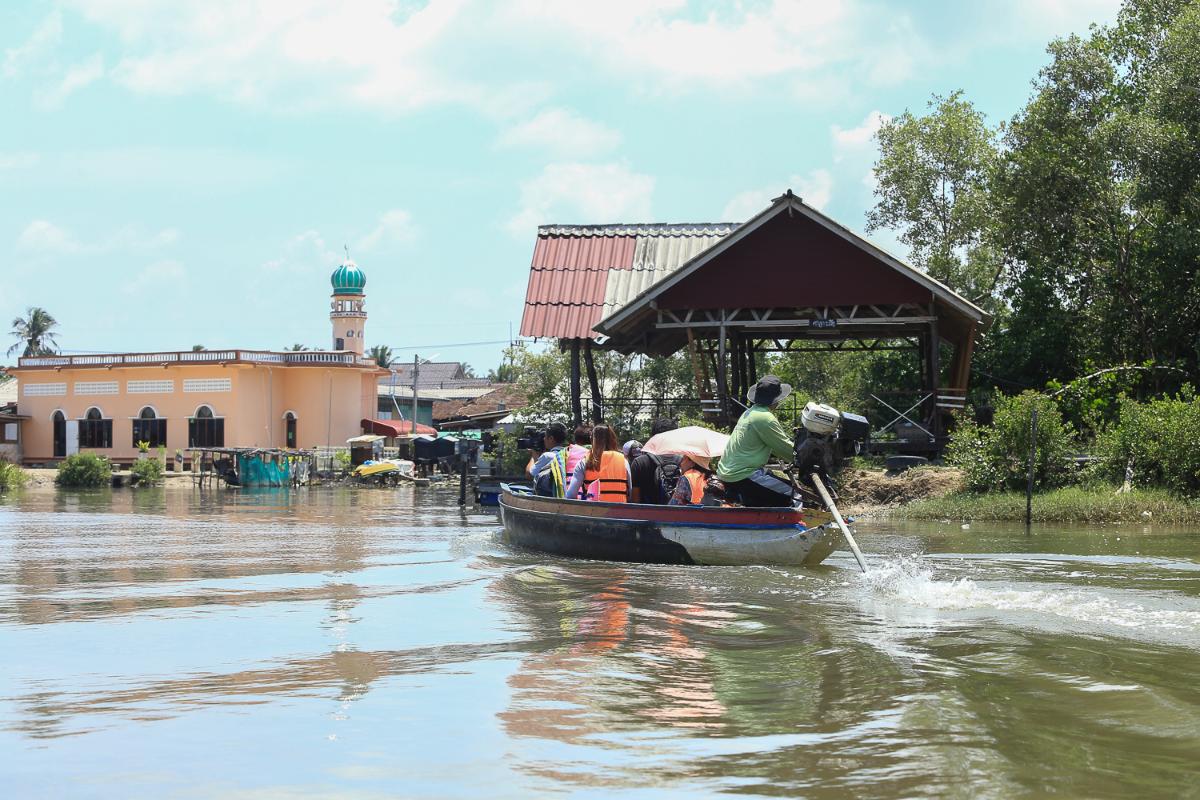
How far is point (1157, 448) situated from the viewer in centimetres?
1772

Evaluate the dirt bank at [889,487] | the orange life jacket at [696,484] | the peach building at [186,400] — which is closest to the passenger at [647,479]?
the orange life jacket at [696,484]

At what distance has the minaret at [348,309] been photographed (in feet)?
211

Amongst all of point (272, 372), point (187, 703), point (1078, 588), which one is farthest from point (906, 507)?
point (272, 372)

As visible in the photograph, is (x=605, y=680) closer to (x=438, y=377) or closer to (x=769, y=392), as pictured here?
(x=769, y=392)

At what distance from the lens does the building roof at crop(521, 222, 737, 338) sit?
24000 mm

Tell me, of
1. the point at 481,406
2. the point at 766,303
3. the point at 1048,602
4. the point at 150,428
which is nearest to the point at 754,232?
the point at 766,303

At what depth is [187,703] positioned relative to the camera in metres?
6.05

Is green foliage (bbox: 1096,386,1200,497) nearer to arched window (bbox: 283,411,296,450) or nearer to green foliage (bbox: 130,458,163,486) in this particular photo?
green foliage (bbox: 130,458,163,486)

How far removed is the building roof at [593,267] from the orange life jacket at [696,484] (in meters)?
10.3

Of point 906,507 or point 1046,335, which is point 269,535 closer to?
point 906,507

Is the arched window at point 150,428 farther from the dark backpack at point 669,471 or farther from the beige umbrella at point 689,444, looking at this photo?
the beige umbrella at point 689,444

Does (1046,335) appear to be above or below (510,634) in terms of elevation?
above

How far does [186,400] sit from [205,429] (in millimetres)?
1629

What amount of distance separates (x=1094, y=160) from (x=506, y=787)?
23.4 metres
